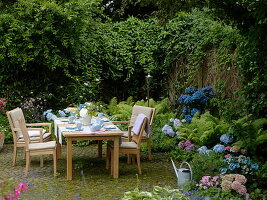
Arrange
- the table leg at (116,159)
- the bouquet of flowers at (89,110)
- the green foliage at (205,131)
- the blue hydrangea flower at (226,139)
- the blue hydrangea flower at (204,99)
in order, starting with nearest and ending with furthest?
1. the table leg at (116,159)
2. the blue hydrangea flower at (226,139)
3. the bouquet of flowers at (89,110)
4. the green foliage at (205,131)
5. the blue hydrangea flower at (204,99)

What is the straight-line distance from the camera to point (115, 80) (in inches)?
428

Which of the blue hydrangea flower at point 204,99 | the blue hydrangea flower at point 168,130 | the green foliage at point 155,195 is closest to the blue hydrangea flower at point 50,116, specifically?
the blue hydrangea flower at point 168,130

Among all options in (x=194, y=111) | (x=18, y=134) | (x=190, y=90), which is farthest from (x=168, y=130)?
(x=18, y=134)

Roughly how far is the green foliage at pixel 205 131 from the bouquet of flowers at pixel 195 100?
77cm

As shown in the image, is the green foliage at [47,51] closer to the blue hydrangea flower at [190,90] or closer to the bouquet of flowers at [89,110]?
the blue hydrangea flower at [190,90]

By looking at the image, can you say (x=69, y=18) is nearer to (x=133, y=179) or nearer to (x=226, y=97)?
A: (x=226, y=97)

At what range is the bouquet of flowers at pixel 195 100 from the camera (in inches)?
329

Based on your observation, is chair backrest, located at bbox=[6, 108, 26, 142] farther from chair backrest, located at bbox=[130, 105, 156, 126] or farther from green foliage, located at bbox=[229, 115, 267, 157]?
green foliage, located at bbox=[229, 115, 267, 157]

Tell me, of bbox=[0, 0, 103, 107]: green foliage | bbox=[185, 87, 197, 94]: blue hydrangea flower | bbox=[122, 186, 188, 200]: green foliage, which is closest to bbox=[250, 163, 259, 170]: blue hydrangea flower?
bbox=[122, 186, 188, 200]: green foliage

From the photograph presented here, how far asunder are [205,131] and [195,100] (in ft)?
5.39

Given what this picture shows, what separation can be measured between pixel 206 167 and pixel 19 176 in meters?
2.81

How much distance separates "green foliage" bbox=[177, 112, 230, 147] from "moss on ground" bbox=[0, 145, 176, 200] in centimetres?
62

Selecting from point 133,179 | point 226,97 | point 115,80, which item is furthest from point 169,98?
point 133,179

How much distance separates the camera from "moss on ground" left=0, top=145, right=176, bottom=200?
16.8 ft
